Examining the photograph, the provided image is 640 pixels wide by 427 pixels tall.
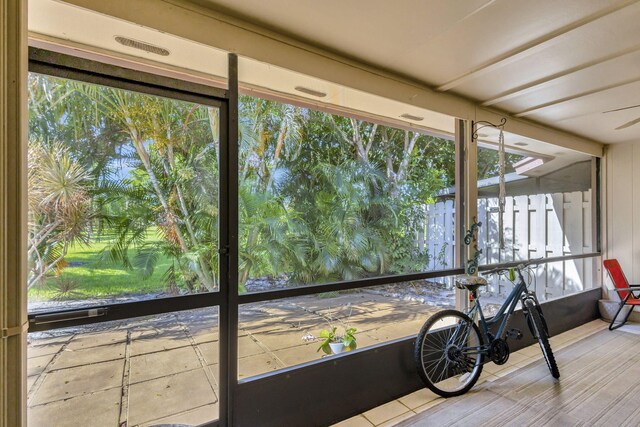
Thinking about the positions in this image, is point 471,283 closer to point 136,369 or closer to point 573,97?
point 573,97

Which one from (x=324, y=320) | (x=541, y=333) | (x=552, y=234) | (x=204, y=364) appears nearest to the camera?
(x=204, y=364)

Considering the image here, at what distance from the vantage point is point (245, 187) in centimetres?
216

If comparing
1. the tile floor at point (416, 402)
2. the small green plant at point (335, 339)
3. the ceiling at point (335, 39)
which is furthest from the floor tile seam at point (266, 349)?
the ceiling at point (335, 39)

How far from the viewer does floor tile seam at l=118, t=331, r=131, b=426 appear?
5.52 ft

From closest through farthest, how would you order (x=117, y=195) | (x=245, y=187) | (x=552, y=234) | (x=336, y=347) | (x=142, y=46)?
(x=117, y=195)
(x=142, y=46)
(x=245, y=187)
(x=336, y=347)
(x=552, y=234)

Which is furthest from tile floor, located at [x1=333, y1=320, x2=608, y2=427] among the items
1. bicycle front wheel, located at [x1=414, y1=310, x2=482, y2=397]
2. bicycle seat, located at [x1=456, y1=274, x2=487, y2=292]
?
bicycle seat, located at [x1=456, y1=274, x2=487, y2=292]

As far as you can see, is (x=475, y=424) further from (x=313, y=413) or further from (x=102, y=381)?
(x=102, y=381)

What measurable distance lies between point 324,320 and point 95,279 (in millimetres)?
1841

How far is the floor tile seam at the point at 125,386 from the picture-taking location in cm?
168

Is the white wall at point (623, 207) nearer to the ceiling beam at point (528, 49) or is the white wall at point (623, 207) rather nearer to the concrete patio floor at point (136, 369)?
the ceiling beam at point (528, 49)

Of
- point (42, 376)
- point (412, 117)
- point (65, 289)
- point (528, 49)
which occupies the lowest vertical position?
point (42, 376)

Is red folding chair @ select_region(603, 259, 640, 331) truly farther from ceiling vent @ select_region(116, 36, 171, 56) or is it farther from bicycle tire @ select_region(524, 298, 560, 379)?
ceiling vent @ select_region(116, 36, 171, 56)

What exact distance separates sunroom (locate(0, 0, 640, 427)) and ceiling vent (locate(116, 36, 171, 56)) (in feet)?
0.03

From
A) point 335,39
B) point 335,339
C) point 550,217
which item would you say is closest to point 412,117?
point 335,39
